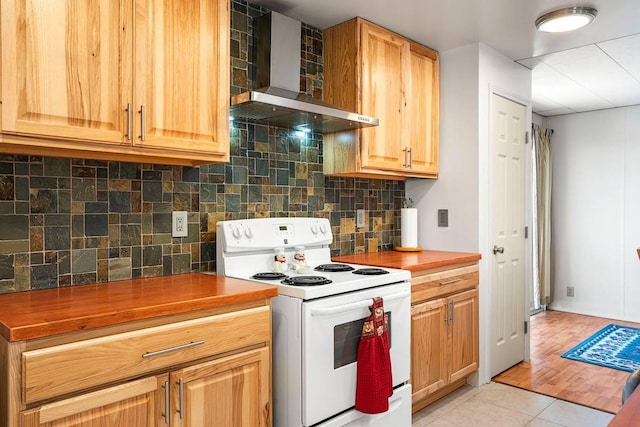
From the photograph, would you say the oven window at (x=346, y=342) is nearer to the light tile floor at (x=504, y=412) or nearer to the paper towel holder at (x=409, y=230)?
the light tile floor at (x=504, y=412)

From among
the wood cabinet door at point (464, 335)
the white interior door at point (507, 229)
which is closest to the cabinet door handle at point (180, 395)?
the wood cabinet door at point (464, 335)

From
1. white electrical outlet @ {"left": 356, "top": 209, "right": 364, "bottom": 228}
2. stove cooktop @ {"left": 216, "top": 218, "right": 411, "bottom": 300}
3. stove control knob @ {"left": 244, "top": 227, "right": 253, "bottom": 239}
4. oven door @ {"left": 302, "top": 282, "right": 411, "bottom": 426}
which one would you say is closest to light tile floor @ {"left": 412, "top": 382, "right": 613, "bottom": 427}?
oven door @ {"left": 302, "top": 282, "right": 411, "bottom": 426}

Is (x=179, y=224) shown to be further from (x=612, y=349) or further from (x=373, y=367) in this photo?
(x=612, y=349)

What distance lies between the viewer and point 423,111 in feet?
10.7

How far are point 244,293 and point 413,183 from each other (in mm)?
2132

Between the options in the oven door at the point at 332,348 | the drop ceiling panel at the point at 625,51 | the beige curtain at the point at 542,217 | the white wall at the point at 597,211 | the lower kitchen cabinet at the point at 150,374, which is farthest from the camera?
the beige curtain at the point at 542,217

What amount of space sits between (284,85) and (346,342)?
4.62ft

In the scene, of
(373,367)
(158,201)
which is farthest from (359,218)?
(158,201)

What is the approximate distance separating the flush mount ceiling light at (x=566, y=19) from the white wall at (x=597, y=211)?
2.90 meters

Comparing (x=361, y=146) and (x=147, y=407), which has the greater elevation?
(x=361, y=146)

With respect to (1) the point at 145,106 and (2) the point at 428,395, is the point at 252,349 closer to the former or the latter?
(1) the point at 145,106

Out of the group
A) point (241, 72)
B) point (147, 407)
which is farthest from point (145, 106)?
point (147, 407)

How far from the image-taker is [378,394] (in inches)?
82.6

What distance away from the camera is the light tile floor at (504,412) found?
2.65 metres
